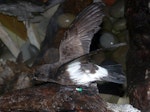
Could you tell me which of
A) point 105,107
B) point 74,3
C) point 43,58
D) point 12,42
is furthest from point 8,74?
point 105,107

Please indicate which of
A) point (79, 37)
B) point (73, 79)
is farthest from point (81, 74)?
point (79, 37)

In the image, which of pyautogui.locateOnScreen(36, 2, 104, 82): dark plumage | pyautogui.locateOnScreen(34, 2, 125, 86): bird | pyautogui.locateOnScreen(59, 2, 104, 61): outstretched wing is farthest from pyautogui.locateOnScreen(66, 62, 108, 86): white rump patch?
pyautogui.locateOnScreen(59, 2, 104, 61): outstretched wing

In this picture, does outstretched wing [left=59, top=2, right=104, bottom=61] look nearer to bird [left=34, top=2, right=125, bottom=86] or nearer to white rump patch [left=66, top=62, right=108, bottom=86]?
bird [left=34, top=2, right=125, bottom=86]

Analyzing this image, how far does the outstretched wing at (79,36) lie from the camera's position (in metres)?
3.61

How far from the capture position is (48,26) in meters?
6.82

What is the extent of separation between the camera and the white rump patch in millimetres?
3473

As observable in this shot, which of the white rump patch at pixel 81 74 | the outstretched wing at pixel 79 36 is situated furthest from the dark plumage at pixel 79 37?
the white rump patch at pixel 81 74

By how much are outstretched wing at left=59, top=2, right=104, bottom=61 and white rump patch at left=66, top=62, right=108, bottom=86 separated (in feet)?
0.92

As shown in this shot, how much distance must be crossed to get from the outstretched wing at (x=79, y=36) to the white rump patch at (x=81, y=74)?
0.92ft

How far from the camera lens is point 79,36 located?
3.82 metres

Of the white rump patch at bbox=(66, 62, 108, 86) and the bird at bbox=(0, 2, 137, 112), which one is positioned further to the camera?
the white rump patch at bbox=(66, 62, 108, 86)

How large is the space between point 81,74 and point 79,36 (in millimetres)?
488

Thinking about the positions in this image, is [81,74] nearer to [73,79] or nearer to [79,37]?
[73,79]

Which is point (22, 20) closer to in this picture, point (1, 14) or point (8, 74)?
point (1, 14)
